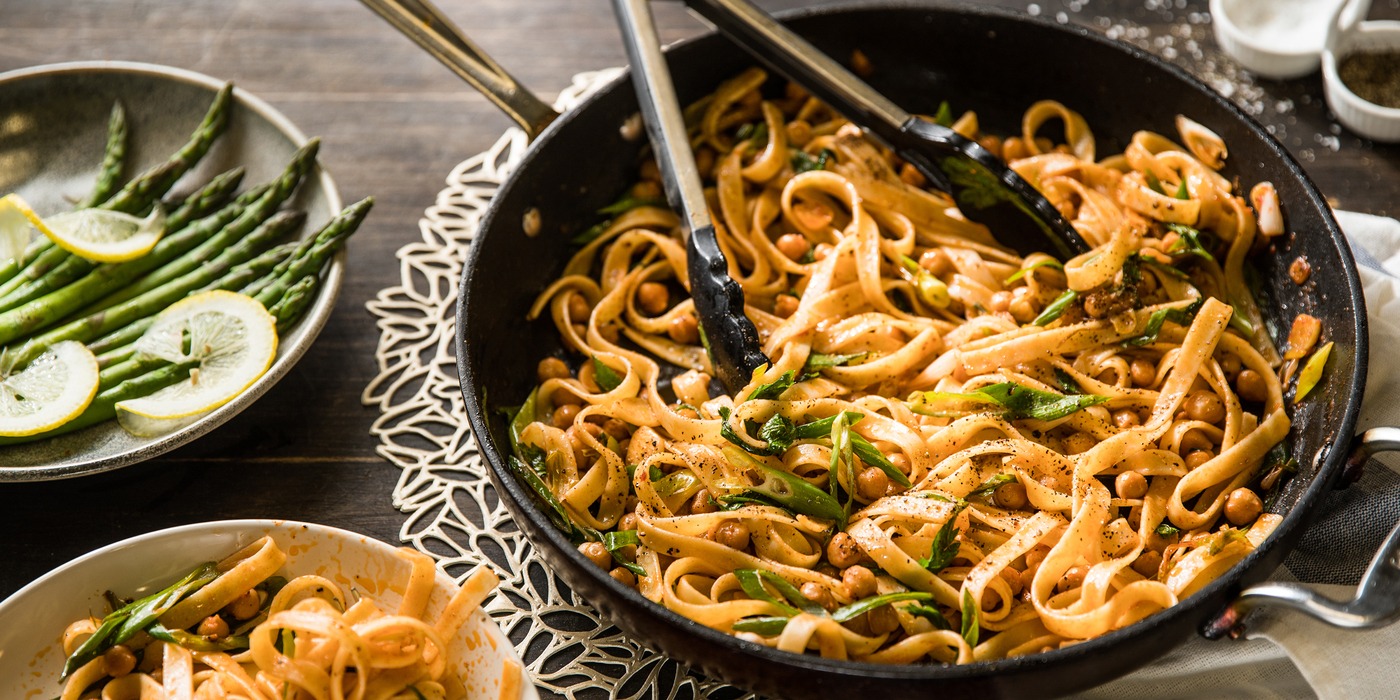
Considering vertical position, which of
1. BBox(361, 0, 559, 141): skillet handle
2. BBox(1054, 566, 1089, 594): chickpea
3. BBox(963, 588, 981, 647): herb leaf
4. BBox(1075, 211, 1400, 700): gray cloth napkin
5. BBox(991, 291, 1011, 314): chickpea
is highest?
BBox(361, 0, 559, 141): skillet handle

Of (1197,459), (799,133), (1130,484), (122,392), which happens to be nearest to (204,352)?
(122,392)

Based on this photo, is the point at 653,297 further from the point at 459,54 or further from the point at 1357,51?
the point at 1357,51

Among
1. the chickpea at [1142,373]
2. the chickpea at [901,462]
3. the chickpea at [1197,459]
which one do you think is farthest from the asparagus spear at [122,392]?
the chickpea at [1197,459]

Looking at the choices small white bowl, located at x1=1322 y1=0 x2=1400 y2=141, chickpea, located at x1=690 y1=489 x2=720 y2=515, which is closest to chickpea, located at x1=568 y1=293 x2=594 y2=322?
chickpea, located at x1=690 y1=489 x2=720 y2=515

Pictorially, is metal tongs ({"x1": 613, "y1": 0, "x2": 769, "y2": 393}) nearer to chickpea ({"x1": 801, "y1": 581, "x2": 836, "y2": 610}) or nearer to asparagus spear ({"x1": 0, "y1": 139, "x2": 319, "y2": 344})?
chickpea ({"x1": 801, "y1": 581, "x2": 836, "y2": 610})

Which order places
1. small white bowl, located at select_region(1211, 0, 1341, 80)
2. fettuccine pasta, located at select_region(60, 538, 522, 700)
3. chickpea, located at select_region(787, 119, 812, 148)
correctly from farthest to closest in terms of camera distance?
small white bowl, located at select_region(1211, 0, 1341, 80), chickpea, located at select_region(787, 119, 812, 148), fettuccine pasta, located at select_region(60, 538, 522, 700)

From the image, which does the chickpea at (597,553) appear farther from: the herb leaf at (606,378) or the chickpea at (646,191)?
the chickpea at (646,191)
